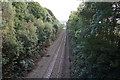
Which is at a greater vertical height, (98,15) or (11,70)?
(98,15)

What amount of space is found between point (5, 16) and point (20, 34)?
1.73m

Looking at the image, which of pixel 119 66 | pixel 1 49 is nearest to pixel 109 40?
pixel 119 66

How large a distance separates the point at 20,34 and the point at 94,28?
7.83 metres

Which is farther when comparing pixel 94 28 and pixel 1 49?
pixel 1 49

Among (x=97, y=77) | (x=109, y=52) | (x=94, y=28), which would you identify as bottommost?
(x=97, y=77)

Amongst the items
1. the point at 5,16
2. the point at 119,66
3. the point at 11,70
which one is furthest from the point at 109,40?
the point at 5,16

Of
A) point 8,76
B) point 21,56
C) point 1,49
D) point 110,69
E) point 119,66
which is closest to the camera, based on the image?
point 119,66

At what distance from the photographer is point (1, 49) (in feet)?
28.1

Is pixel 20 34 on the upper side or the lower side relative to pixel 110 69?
upper

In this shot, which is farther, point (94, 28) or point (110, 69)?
point (110, 69)

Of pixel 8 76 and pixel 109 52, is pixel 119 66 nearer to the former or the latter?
pixel 109 52

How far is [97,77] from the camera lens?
6137mm

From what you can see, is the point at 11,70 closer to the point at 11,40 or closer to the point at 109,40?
the point at 11,40

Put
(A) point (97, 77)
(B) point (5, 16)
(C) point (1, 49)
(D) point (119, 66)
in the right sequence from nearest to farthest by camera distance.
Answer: (D) point (119, 66) < (A) point (97, 77) < (C) point (1, 49) < (B) point (5, 16)
